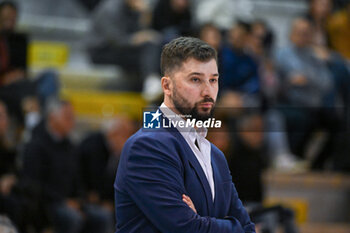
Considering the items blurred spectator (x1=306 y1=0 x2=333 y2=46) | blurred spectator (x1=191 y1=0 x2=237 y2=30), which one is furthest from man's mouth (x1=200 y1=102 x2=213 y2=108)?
blurred spectator (x1=306 y1=0 x2=333 y2=46)

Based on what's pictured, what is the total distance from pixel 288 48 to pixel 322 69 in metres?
0.35

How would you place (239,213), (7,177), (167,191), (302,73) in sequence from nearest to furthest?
1. (167,191)
2. (239,213)
3. (7,177)
4. (302,73)

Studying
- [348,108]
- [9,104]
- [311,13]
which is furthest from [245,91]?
[311,13]

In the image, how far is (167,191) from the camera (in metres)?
1.45

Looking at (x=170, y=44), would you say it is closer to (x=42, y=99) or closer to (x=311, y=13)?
(x=42, y=99)

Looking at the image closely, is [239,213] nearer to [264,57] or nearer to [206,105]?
[206,105]

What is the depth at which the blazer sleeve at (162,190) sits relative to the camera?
1452 mm

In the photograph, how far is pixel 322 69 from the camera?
227 inches

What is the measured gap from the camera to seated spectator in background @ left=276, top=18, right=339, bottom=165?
18.0 ft

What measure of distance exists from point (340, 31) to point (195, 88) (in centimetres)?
572

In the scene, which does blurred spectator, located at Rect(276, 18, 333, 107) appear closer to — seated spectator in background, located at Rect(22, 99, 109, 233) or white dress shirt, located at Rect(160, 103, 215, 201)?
seated spectator in background, located at Rect(22, 99, 109, 233)

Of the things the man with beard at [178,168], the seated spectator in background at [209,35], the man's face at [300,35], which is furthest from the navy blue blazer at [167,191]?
the man's face at [300,35]

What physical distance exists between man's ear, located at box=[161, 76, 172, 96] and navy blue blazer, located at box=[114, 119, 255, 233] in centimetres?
10

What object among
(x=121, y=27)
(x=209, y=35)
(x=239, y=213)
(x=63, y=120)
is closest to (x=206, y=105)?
(x=239, y=213)
